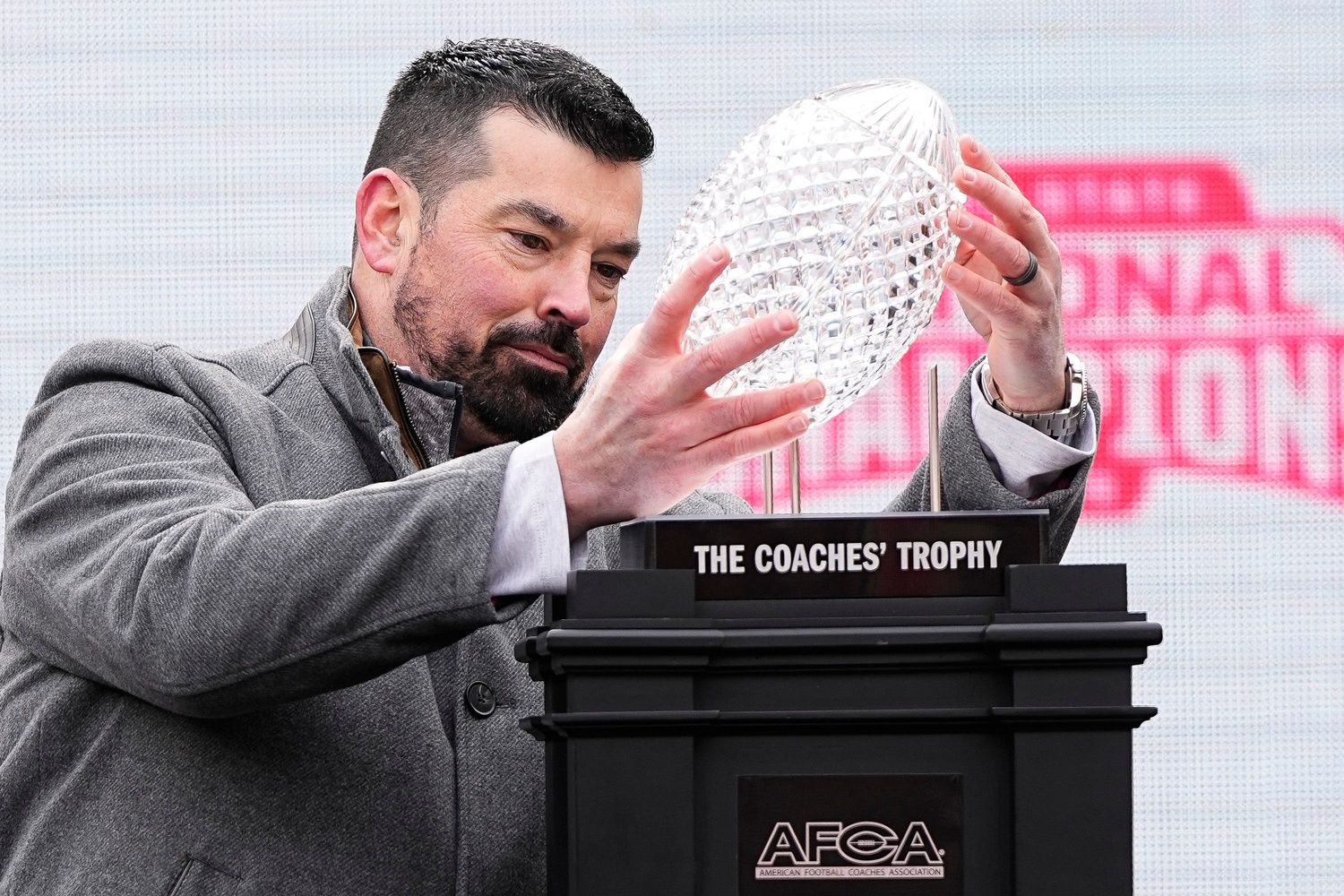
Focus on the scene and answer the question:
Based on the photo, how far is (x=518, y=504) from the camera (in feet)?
2.76

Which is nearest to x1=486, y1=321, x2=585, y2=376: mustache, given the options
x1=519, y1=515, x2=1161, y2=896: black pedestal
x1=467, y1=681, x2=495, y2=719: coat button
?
x1=467, y1=681, x2=495, y2=719: coat button

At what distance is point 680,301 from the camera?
80cm

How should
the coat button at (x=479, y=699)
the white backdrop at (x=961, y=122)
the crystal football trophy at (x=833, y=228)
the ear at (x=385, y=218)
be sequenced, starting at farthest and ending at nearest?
the white backdrop at (x=961, y=122)
the ear at (x=385, y=218)
the coat button at (x=479, y=699)
the crystal football trophy at (x=833, y=228)

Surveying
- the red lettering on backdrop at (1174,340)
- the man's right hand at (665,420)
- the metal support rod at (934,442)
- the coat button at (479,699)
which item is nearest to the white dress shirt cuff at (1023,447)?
the metal support rod at (934,442)

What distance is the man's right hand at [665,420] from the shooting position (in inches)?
31.7

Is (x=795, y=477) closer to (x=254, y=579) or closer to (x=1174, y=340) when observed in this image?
(x=254, y=579)

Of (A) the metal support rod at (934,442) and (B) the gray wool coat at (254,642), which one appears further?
(A) the metal support rod at (934,442)

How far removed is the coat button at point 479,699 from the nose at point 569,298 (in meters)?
0.32

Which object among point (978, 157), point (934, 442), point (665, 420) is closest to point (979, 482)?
point (934, 442)

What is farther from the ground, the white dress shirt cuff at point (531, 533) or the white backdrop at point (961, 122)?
the white backdrop at point (961, 122)

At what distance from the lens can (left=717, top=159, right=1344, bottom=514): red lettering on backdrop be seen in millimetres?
1806

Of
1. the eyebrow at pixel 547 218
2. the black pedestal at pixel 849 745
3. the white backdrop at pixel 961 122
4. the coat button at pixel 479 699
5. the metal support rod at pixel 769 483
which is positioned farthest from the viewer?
the white backdrop at pixel 961 122

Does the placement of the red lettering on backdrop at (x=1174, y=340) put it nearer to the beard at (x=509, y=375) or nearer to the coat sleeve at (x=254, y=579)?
the beard at (x=509, y=375)

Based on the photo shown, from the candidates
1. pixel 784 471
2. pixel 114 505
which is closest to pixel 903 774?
pixel 114 505
